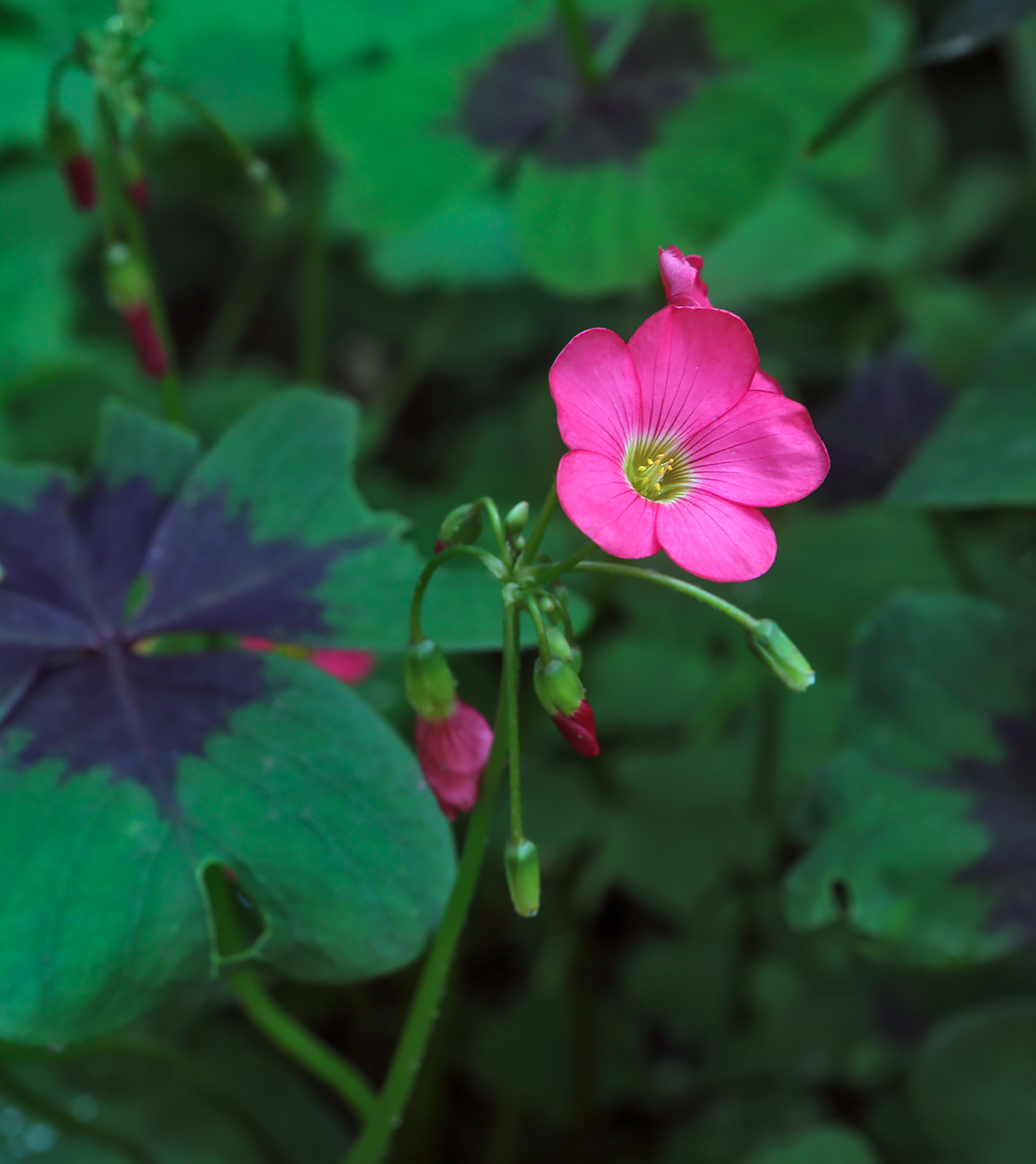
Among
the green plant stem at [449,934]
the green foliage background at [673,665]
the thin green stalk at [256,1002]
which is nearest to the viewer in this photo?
the green plant stem at [449,934]

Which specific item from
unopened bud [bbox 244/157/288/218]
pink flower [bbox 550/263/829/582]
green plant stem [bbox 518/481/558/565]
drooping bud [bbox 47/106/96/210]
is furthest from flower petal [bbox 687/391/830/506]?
drooping bud [bbox 47/106/96/210]

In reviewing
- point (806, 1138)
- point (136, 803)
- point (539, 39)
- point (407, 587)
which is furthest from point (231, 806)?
point (539, 39)

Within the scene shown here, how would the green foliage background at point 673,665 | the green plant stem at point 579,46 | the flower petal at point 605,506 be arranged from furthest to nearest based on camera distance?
the green plant stem at point 579,46, the green foliage background at point 673,665, the flower petal at point 605,506

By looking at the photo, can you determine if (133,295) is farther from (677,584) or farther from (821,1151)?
(821,1151)

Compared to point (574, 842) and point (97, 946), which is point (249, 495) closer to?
A: point (97, 946)

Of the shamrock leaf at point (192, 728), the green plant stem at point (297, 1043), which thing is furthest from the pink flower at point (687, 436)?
the green plant stem at point (297, 1043)

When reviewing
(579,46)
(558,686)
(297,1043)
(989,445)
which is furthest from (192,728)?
(579,46)

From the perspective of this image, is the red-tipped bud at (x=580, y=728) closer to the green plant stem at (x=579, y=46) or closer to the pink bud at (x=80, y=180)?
the pink bud at (x=80, y=180)
